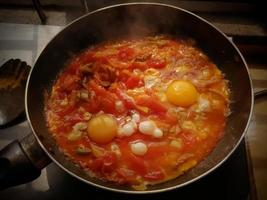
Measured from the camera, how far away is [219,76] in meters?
3.21

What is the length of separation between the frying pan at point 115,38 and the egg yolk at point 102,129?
0.27m

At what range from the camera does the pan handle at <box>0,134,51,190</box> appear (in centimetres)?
242

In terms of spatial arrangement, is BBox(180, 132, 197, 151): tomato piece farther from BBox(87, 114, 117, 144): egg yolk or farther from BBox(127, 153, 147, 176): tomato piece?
BBox(87, 114, 117, 144): egg yolk

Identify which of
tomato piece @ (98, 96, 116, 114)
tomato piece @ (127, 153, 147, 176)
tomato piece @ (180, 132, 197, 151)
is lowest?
tomato piece @ (127, 153, 147, 176)

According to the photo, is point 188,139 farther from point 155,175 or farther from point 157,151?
point 155,175

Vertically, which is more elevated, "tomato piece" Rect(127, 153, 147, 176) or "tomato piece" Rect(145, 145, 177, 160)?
"tomato piece" Rect(145, 145, 177, 160)

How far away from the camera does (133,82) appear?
10.1 ft

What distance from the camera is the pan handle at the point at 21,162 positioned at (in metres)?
2.42

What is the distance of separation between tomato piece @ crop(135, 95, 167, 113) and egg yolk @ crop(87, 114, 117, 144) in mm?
294

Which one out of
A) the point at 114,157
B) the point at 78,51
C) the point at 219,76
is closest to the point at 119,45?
the point at 78,51

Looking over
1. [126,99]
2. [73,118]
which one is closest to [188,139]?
[126,99]

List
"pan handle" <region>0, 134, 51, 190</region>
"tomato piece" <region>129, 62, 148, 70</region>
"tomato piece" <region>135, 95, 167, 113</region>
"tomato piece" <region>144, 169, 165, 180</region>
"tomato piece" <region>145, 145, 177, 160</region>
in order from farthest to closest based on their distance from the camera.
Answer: "tomato piece" <region>129, 62, 148, 70</region> < "tomato piece" <region>135, 95, 167, 113</region> < "tomato piece" <region>145, 145, 177, 160</region> < "tomato piece" <region>144, 169, 165, 180</region> < "pan handle" <region>0, 134, 51, 190</region>

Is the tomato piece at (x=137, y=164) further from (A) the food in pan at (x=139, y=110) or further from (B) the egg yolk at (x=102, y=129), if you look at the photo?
(B) the egg yolk at (x=102, y=129)

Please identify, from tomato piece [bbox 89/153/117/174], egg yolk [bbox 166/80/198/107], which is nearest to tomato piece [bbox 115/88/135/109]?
egg yolk [bbox 166/80/198/107]
